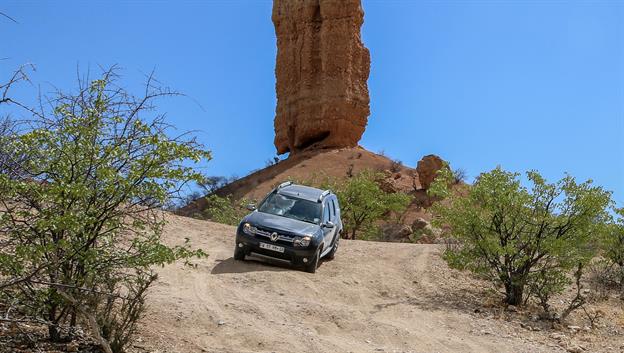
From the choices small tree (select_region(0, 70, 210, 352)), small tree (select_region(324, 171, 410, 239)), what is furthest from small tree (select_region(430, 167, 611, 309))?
small tree (select_region(324, 171, 410, 239))

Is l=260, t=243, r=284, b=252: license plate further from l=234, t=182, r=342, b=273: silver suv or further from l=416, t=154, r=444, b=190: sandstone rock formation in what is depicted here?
l=416, t=154, r=444, b=190: sandstone rock formation

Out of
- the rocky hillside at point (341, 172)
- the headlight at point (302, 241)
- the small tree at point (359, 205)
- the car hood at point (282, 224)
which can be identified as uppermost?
the rocky hillside at point (341, 172)

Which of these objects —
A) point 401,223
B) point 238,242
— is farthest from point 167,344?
point 401,223

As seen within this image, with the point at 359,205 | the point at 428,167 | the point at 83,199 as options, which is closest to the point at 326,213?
the point at 83,199

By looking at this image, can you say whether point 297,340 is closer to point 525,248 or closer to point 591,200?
point 525,248

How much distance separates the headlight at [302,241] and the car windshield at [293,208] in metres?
0.99

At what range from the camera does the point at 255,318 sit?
8.69 m

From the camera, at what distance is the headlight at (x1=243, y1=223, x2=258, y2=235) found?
1269 cm

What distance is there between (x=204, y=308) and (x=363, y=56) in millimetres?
45151

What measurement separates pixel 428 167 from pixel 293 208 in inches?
1107

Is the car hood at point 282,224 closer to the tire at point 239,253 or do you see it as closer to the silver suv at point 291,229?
the silver suv at point 291,229

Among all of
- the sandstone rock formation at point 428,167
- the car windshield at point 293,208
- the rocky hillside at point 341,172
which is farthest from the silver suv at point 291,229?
the sandstone rock formation at point 428,167

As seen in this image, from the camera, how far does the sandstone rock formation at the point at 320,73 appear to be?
162 ft

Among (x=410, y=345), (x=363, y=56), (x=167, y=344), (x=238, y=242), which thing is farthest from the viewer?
(x=363, y=56)
